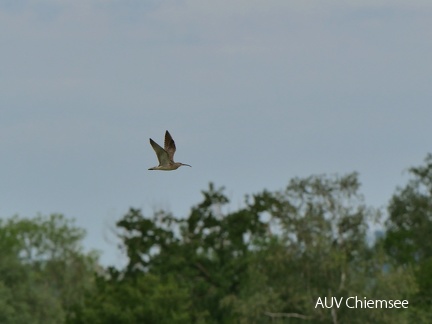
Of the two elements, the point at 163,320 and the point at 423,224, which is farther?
the point at 423,224

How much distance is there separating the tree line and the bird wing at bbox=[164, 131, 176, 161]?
4312 centimetres

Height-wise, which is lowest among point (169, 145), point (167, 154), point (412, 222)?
point (167, 154)

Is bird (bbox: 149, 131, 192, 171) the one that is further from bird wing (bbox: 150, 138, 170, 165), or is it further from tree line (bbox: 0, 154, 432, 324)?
tree line (bbox: 0, 154, 432, 324)

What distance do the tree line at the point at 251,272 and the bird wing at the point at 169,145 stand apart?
1698 inches

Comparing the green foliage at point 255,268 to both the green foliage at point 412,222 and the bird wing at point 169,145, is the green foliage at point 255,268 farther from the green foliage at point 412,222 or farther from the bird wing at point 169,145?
the bird wing at point 169,145

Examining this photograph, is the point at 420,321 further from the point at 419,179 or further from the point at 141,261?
the point at 419,179

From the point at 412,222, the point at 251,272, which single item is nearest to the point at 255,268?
the point at 251,272

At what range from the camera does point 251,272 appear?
271ft

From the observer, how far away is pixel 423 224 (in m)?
122

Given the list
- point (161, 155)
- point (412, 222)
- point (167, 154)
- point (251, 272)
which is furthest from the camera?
point (412, 222)

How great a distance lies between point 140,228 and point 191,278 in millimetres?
4377

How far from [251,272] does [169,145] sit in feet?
159

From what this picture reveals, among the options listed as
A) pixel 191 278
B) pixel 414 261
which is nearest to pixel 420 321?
pixel 191 278

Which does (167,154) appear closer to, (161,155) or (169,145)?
(161,155)
